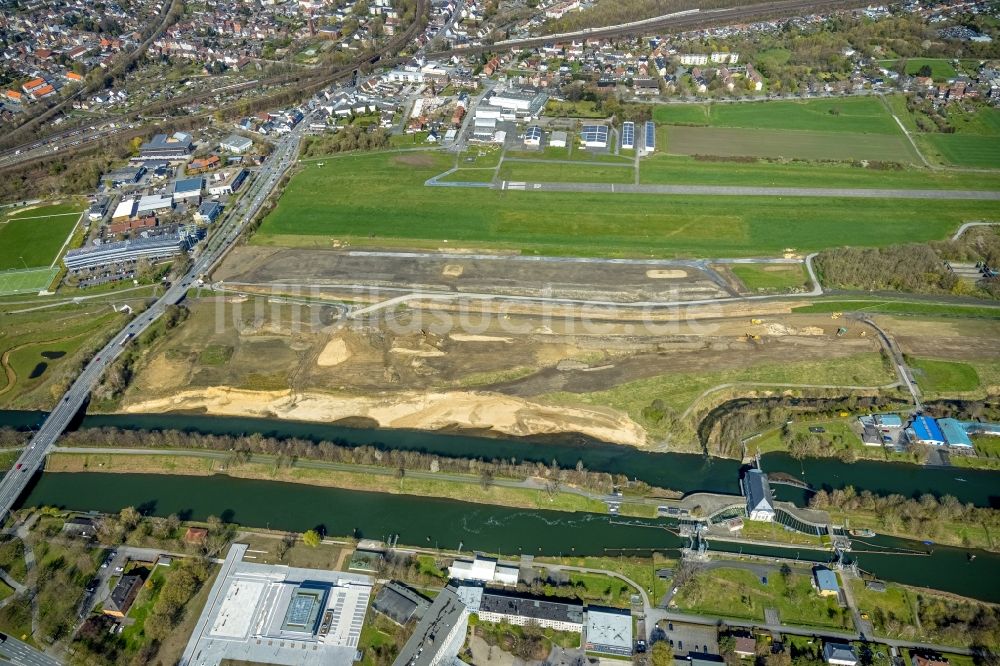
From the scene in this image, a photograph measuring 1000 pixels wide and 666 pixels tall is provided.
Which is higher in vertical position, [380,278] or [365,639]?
[380,278]

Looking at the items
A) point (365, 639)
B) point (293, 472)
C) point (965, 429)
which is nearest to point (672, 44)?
point (965, 429)

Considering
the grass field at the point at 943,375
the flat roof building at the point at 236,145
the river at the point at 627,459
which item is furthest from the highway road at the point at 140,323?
the grass field at the point at 943,375

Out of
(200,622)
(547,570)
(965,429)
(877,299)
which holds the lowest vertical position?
(200,622)

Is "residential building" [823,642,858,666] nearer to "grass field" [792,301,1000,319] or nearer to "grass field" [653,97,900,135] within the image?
"grass field" [792,301,1000,319]

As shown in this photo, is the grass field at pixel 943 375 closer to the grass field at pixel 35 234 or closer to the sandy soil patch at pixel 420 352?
the sandy soil patch at pixel 420 352

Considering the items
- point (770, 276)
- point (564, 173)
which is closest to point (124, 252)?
point (564, 173)

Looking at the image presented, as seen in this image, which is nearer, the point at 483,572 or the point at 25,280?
the point at 483,572

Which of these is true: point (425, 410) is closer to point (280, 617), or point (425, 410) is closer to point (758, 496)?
point (280, 617)

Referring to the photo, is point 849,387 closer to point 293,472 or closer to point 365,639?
point 365,639
